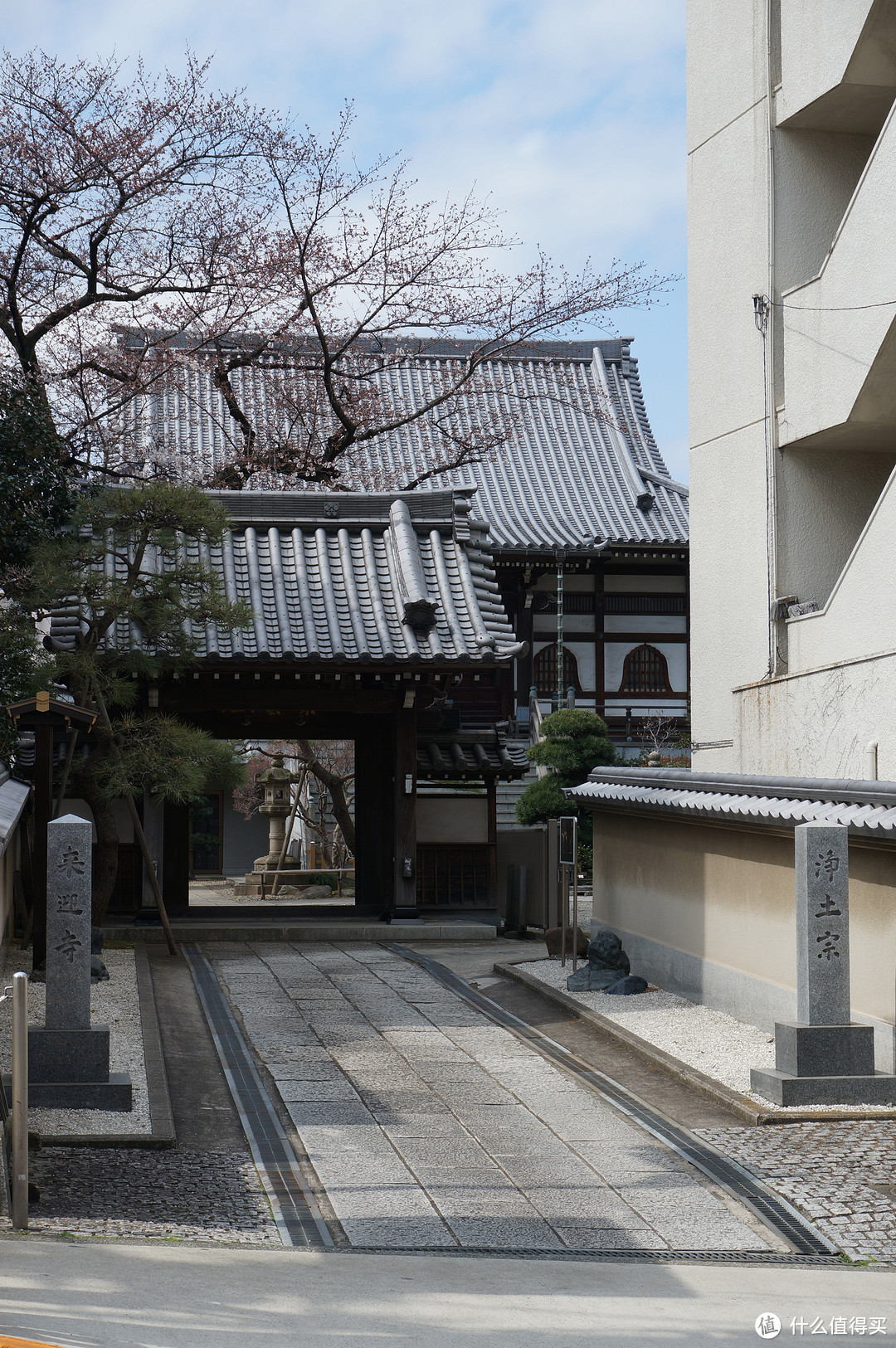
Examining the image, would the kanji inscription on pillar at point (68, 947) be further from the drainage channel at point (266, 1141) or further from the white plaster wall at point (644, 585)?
the white plaster wall at point (644, 585)

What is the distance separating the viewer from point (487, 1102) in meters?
7.75

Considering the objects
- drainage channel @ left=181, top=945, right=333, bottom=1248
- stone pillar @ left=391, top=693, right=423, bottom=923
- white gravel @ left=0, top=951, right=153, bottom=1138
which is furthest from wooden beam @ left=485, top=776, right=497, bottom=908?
drainage channel @ left=181, top=945, right=333, bottom=1248

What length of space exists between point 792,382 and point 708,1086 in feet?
22.5

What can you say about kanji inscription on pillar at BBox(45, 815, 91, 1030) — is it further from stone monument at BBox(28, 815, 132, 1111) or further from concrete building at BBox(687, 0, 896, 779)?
concrete building at BBox(687, 0, 896, 779)

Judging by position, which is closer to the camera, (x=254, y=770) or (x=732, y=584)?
(x=732, y=584)

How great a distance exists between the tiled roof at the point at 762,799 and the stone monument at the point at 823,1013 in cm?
29

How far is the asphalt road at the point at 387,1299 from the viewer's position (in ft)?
12.8

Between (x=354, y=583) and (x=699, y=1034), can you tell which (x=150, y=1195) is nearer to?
(x=699, y=1034)

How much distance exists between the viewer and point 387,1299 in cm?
433

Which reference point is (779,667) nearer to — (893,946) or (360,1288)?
(893,946)

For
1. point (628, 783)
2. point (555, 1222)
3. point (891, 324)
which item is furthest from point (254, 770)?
point (555, 1222)

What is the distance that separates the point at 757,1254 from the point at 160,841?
1131cm

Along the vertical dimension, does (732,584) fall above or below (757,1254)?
above

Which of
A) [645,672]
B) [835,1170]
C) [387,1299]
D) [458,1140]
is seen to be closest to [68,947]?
[458,1140]
